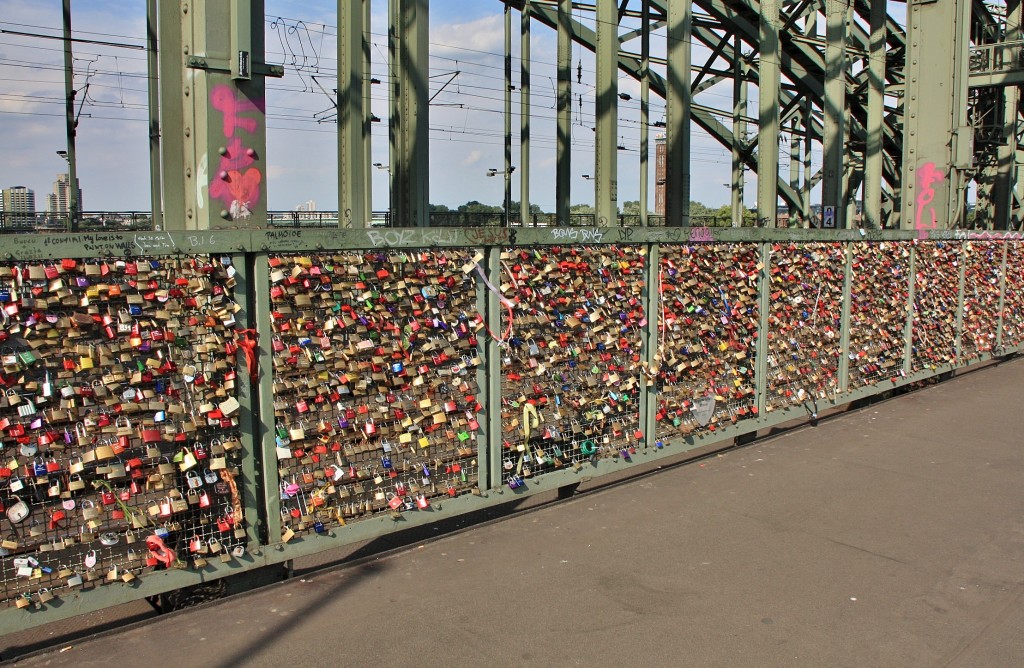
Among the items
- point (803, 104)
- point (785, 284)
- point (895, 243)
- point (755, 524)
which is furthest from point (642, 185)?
point (755, 524)

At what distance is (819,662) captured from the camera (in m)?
4.13

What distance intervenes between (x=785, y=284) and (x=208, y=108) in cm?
570

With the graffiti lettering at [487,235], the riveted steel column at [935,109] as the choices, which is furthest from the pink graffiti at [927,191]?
the graffiti lettering at [487,235]

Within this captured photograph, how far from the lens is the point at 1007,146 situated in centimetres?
2608

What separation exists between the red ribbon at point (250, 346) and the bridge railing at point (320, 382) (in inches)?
0.7

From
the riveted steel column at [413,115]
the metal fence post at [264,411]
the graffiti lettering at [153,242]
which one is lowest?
the metal fence post at [264,411]

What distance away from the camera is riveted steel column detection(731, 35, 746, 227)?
28.2 metres

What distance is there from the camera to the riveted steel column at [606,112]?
1967 centimetres

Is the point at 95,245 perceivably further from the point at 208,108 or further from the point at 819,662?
the point at 819,662

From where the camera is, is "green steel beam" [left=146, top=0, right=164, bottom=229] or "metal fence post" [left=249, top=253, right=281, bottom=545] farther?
"green steel beam" [left=146, top=0, right=164, bottom=229]

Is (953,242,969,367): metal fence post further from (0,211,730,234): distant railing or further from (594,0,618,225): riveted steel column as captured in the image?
(0,211,730,234): distant railing

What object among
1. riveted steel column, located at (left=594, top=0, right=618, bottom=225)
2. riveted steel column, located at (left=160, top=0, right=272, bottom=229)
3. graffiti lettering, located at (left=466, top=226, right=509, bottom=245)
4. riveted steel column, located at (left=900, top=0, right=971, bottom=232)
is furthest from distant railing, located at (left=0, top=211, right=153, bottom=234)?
graffiti lettering, located at (left=466, top=226, right=509, bottom=245)

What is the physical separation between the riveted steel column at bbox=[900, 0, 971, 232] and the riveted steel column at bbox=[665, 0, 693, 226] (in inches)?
209

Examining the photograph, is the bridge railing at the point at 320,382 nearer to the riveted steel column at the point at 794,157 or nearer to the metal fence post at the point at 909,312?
the metal fence post at the point at 909,312
